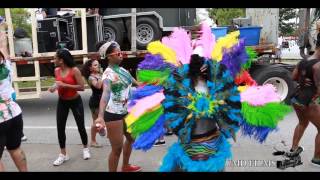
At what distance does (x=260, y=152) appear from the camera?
217 inches

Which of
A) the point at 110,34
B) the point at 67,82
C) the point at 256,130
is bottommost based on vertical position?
the point at 256,130

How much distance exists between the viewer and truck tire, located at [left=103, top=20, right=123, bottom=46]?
926cm

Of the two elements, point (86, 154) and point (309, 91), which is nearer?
point (309, 91)

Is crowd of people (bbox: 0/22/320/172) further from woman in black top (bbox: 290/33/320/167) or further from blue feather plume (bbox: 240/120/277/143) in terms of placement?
blue feather plume (bbox: 240/120/277/143)

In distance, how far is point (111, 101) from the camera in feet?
13.7

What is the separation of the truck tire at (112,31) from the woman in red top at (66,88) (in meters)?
4.17

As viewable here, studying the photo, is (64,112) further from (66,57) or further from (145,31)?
(145,31)

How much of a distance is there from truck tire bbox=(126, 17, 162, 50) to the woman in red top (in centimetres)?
412

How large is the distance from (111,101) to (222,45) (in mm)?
1424

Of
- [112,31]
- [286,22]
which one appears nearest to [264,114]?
[112,31]

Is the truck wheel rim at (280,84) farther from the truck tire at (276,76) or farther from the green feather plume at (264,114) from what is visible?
the green feather plume at (264,114)

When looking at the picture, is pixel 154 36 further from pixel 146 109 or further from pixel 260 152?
pixel 146 109

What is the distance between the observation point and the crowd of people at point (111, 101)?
122 inches

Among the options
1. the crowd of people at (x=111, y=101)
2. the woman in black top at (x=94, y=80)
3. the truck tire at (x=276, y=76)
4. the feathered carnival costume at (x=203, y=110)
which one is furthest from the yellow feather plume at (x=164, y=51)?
the truck tire at (x=276, y=76)
